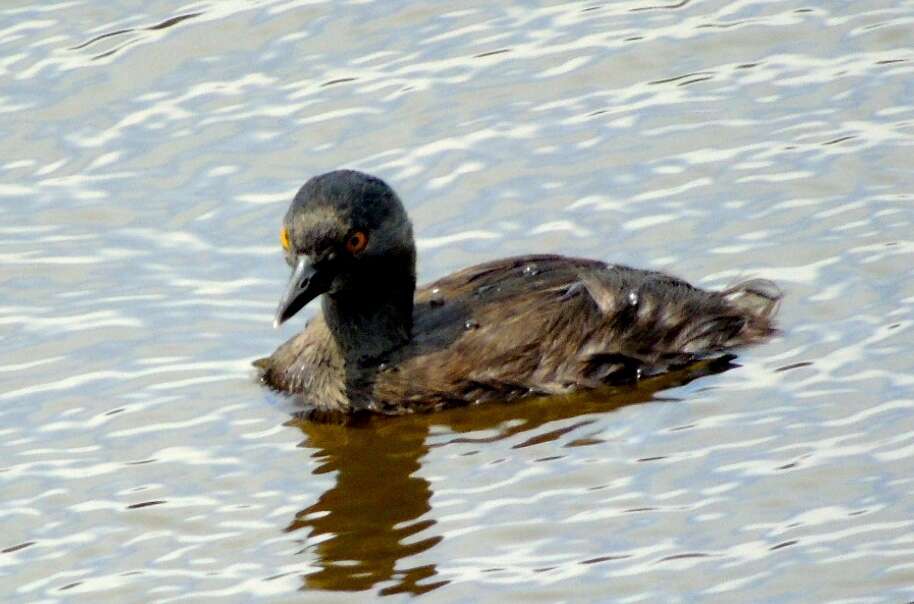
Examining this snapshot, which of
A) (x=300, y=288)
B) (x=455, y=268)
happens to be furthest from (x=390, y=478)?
(x=455, y=268)

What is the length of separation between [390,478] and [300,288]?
1029mm

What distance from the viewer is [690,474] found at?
29.2ft

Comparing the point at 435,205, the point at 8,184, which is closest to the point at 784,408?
the point at 435,205

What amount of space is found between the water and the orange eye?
0.83 m

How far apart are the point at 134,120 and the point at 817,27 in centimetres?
430

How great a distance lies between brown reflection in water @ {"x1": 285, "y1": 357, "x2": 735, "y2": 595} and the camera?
844 cm

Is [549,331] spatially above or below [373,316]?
below

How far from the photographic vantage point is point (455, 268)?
37.5ft

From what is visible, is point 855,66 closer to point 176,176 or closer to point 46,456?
point 176,176

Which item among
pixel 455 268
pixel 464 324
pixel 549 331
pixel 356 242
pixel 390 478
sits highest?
pixel 356 242

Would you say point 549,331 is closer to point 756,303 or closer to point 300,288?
point 756,303

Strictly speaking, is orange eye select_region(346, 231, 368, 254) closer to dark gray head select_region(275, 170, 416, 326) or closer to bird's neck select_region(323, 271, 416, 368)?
dark gray head select_region(275, 170, 416, 326)

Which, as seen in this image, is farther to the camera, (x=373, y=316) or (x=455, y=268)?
(x=455, y=268)

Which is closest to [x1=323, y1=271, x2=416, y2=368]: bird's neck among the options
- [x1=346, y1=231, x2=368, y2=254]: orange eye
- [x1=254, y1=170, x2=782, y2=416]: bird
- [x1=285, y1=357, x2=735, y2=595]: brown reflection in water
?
[x1=254, y1=170, x2=782, y2=416]: bird
